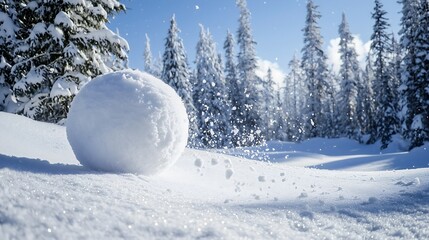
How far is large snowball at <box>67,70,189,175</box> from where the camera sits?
4.51 metres

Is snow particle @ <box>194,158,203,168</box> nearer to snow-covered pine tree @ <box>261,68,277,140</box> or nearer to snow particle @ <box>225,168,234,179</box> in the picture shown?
snow particle @ <box>225,168,234,179</box>

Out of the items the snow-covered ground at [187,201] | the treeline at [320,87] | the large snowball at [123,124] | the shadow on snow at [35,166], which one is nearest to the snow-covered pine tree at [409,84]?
the treeline at [320,87]

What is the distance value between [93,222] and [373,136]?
2999 cm

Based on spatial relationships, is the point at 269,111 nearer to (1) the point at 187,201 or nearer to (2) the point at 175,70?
(2) the point at 175,70

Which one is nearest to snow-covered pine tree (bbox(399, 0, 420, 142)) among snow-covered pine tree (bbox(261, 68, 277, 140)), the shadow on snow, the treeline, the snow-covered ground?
the treeline

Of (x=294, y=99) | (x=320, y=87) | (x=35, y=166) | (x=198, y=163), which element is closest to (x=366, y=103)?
(x=320, y=87)

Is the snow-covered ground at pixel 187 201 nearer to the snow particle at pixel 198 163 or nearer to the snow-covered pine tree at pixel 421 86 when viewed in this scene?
the snow particle at pixel 198 163

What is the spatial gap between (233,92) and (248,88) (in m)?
1.86

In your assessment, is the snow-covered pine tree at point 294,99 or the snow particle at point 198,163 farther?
the snow-covered pine tree at point 294,99

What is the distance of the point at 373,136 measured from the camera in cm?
2925

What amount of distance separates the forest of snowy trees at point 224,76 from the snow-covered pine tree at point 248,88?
105 millimetres

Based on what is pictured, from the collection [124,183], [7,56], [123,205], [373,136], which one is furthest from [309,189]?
[373,136]

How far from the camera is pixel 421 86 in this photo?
21.3 m

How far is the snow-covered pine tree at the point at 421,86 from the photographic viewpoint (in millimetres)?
20719
